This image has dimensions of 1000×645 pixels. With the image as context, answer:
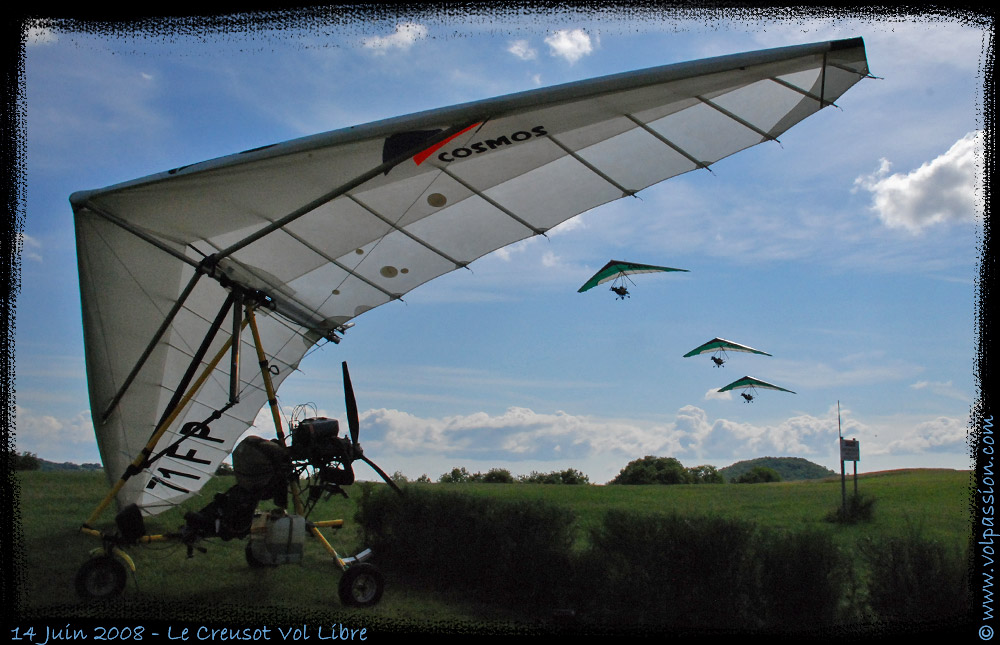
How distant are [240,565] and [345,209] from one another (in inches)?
199

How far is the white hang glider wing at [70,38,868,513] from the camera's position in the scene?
551 centimetres

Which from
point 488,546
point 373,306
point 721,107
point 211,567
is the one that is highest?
point 721,107

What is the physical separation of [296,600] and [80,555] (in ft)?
11.3

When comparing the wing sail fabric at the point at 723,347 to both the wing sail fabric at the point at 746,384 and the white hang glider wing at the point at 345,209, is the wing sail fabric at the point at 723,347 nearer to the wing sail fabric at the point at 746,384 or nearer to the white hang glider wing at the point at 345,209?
the wing sail fabric at the point at 746,384

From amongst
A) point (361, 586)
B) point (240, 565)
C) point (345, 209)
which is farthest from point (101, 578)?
point (345, 209)

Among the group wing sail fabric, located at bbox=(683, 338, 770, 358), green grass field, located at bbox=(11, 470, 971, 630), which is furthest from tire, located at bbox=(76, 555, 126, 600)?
wing sail fabric, located at bbox=(683, 338, 770, 358)

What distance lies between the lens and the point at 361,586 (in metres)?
6.91

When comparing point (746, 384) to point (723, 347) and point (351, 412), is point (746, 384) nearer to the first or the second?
point (723, 347)

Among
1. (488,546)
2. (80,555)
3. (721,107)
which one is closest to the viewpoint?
(721,107)

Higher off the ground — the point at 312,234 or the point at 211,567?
the point at 312,234

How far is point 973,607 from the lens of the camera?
5047 mm

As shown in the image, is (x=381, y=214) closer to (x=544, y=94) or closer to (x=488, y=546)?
(x=544, y=94)

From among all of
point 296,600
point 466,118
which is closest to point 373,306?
point 296,600

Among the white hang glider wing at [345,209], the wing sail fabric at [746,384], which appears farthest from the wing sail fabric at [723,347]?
the white hang glider wing at [345,209]
